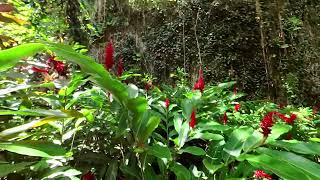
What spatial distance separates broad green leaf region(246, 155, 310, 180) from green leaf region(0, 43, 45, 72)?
2.22ft

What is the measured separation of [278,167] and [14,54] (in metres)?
0.74

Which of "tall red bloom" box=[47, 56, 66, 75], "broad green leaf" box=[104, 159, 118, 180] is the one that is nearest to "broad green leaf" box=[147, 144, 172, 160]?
"broad green leaf" box=[104, 159, 118, 180]

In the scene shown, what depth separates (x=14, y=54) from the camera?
0.75m

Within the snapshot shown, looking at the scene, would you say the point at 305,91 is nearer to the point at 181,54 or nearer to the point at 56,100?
the point at 181,54

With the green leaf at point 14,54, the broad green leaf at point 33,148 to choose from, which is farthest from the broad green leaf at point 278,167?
the green leaf at point 14,54

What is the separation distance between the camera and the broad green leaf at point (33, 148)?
0.73 meters

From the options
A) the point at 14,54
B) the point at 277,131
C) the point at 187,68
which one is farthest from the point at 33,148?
the point at 187,68

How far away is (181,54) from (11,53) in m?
5.82

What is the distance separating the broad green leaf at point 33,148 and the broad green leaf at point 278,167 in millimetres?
554

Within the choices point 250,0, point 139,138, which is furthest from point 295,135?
point 250,0

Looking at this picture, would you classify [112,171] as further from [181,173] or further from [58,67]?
[58,67]

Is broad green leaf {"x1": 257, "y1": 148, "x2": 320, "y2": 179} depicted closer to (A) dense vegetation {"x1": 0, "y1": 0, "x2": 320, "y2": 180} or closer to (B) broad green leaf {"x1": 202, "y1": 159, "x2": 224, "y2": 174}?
(A) dense vegetation {"x1": 0, "y1": 0, "x2": 320, "y2": 180}

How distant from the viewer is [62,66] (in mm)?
1295

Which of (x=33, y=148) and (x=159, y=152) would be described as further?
(x=159, y=152)
